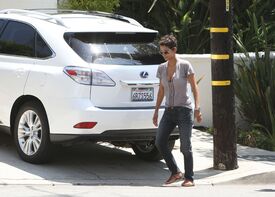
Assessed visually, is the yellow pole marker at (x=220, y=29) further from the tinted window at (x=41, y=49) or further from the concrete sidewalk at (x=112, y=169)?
the tinted window at (x=41, y=49)

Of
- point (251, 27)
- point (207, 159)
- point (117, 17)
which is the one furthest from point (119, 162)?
point (251, 27)

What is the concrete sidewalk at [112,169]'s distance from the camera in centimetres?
831

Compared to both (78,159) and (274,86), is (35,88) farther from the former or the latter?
(274,86)

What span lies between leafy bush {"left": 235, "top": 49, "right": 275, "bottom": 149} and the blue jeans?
10.7ft

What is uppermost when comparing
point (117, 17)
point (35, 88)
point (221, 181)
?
point (117, 17)

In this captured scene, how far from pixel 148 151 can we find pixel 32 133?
1.71 m

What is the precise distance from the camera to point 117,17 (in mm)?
9711

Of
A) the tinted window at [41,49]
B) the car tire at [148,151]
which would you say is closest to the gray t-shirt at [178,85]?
the car tire at [148,151]

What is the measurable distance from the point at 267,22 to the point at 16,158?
24.1 feet

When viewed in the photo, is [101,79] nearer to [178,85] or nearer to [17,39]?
[178,85]

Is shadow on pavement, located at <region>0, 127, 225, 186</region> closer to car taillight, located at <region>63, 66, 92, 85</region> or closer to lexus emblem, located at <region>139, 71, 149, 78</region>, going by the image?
car taillight, located at <region>63, 66, 92, 85</region>

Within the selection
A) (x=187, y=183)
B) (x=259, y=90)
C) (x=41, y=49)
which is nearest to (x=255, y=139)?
(x=259, y=90)

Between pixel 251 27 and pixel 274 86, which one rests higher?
pixel 251 27

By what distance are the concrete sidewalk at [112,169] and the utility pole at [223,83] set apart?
10.6 inches
